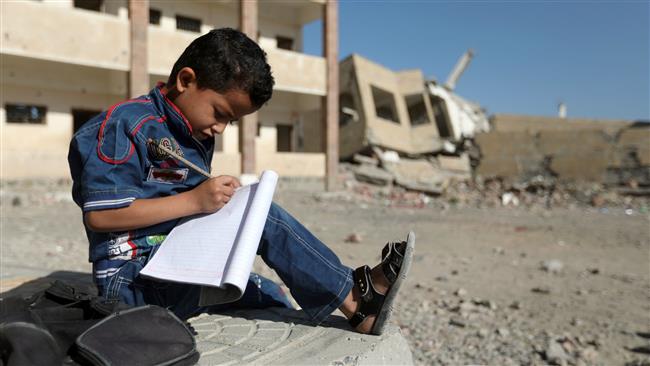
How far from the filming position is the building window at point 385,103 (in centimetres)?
1933

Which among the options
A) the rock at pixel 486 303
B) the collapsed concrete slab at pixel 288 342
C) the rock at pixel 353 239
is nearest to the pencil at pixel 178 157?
the collapsed concrete slab at pixel 288 342

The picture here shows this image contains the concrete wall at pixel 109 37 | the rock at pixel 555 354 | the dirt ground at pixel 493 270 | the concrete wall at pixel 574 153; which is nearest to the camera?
the rock at pixel 555 354

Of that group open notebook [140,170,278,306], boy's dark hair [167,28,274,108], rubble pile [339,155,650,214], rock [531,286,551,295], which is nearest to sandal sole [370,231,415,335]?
open notebook [140,170,278,306]

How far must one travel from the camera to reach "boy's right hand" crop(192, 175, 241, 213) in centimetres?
154

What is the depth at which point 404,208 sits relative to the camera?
11789 mm

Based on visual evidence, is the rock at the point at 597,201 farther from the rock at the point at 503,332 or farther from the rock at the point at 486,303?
the rock at the point at 503,332

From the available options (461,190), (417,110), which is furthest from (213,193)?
(417,110)

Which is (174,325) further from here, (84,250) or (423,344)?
(84,250)

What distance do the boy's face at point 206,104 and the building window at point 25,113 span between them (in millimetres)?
11616

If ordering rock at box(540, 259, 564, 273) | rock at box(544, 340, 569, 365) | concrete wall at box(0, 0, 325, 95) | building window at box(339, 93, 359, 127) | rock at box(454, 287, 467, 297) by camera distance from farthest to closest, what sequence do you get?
building window at box(339, 93, 359, 127) → concrete wall at box(0, 0, 325, 95) → rock at box(540, 259, 564, 273) → rock at box(454, 287, 467, 297) → rock at box(544, 340, 569, 365)

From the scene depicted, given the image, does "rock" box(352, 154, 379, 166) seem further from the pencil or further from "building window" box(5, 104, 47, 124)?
the pencil

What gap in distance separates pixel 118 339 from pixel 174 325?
0.17m

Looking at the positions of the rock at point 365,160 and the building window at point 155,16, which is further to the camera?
the rock at point 365,160

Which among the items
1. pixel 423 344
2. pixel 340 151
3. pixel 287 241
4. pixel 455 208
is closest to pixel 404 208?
pixel 455 208
